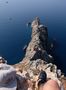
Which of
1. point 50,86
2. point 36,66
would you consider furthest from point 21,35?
point 50,86

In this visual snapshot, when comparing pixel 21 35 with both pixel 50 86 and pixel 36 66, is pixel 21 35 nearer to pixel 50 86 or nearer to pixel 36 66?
pixel 36 66

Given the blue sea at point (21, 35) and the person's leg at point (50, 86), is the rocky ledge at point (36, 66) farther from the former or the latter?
the blue sea at point (21, 35)

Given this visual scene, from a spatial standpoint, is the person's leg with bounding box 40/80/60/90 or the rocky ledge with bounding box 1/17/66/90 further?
the rocky ledge with bounding box 1/17/66/90

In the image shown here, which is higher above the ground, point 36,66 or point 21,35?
point 36,66

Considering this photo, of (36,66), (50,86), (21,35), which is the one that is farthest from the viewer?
(21,35)

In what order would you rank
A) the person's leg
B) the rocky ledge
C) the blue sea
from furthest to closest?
1. the blue sea
2. the rocky ledge
3. the person's leg

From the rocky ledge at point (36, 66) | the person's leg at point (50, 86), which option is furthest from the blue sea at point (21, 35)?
the person's leg at point (50, 86)

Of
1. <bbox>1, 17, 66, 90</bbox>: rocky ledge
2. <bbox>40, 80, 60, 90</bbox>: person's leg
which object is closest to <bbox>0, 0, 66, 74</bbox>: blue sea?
<bbox>1, 17, 66, 90</bbox>: rocky ledge

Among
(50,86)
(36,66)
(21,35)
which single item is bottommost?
(21,35)

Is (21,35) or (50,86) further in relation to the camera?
(21,35)

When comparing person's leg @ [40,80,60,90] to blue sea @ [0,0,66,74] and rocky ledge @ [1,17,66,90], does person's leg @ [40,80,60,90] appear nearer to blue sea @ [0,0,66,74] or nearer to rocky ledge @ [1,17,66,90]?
rocky ledge @ [1,17,66,90]

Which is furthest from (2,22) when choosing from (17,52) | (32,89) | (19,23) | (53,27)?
(32,89)
